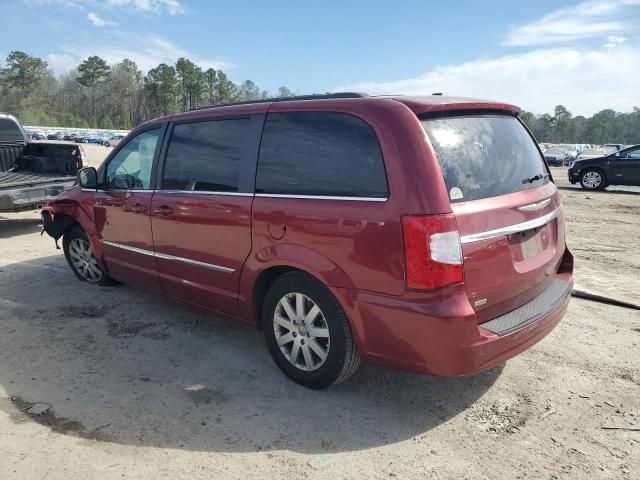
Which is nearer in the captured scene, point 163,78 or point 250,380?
point 250,380

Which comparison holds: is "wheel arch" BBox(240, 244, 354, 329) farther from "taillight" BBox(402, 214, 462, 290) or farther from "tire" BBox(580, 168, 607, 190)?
"tire" BBox(580, 168, 607, 190)

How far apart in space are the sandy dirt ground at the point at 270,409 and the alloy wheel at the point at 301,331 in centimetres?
23

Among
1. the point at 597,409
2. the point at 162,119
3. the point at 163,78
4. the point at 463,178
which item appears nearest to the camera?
the point at 463,178

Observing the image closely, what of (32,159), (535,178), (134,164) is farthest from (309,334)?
(32,159)

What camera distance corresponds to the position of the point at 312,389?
3314mm

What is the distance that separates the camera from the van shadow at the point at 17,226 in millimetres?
8508

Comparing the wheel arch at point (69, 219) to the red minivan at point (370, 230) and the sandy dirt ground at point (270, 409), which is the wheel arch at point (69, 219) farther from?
the red minivan at point (370, 230)

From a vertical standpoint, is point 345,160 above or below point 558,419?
above

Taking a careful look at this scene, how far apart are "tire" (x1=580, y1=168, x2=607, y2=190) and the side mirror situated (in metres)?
16.8

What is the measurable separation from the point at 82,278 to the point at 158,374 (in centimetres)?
274

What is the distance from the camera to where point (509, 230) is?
289 cm

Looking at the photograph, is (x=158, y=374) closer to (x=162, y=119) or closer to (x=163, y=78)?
(x=162, y=119)

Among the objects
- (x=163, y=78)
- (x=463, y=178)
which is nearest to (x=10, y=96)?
(x=163, y=78)

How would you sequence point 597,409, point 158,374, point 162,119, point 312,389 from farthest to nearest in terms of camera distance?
point 162,119 < point 158,374 < point 312,389 < point 597,409
